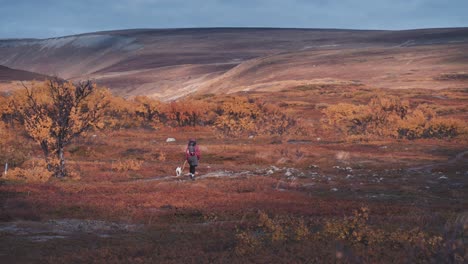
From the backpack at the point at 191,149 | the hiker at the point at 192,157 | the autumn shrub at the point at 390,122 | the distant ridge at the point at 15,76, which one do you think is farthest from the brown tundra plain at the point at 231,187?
the distant ridge at the point at 15,76

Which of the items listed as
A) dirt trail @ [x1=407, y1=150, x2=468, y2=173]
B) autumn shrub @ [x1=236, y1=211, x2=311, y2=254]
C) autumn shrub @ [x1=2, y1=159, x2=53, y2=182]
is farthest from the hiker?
autumn shrub @ [x1=236, y1=211, x2=311, y2=254]

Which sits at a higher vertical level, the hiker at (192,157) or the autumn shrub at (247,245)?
the autumn shrub at (247,245)

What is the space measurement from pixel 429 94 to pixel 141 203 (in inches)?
3414

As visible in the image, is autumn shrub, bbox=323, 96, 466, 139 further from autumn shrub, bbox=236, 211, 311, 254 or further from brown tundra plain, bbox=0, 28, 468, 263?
autumn shrub, bbox=236, 211, 311, 254

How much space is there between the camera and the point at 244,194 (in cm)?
2036

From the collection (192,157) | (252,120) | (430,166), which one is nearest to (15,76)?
Answer: (252,120)

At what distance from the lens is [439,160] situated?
33094 millimetres

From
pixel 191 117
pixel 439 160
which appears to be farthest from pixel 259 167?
pixel 191 117

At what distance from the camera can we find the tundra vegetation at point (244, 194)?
10.7 meters

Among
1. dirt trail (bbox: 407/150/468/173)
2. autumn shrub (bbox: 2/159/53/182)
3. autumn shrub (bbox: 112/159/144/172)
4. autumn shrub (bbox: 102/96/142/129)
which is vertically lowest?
autumn shrub (bbox: 102/96/142/129)

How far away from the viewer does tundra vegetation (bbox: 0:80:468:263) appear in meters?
10.7

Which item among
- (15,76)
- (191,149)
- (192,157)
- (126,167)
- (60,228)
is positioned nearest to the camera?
(60,228)

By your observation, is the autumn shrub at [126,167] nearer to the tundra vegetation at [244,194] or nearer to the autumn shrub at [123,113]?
the tundra vegetation at [244,194]

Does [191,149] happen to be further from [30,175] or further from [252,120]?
[252,120]
